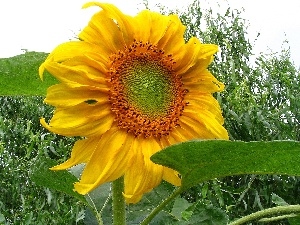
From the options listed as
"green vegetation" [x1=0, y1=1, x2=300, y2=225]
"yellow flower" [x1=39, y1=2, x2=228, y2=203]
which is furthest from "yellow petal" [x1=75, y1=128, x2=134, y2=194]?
"green vegetation" [x1=0, y1=1, x2=300, y2=225]

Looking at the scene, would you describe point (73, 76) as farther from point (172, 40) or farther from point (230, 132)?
point (230, 132)

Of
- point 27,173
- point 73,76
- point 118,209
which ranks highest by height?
point 27,173

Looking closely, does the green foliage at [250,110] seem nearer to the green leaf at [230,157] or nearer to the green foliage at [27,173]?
the green foliage at [27,173]

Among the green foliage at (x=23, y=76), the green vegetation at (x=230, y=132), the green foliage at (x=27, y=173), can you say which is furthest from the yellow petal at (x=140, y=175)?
the green foliage at (x=27, y=173)

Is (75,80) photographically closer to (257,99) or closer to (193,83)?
(193,83)

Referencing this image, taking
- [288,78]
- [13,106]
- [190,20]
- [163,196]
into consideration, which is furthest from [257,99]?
[163,196]

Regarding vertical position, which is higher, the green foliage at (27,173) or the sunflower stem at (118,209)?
the green foliage at (27,173)

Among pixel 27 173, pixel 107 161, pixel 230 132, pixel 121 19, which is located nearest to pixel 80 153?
pixel 107 161
